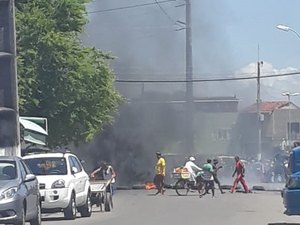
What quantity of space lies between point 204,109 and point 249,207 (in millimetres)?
31440

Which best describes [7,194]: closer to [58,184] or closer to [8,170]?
[8,170]

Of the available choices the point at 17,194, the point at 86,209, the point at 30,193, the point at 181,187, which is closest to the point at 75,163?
the point at 86,209

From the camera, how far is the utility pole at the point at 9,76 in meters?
25.2

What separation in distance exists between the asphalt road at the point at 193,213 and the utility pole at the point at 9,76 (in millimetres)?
2313

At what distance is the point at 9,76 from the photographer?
25.6 m

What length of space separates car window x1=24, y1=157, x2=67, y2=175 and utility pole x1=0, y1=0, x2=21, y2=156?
0.50 m

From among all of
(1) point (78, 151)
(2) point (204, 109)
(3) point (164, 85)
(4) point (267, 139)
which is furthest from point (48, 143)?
(4) point (267, 139)

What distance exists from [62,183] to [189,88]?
34259 millimetres

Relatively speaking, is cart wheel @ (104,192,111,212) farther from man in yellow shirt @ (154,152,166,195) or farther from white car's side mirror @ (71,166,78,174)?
man in yellow shirt @ (154,152,166,195)

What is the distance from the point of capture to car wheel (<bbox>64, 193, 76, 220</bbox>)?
81.3 ft

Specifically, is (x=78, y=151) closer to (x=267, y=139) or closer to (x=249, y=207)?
(x=249, y=207)

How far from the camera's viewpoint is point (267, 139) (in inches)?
3755

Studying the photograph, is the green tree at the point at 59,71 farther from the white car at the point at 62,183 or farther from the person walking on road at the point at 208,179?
the white car at the point at 62,183

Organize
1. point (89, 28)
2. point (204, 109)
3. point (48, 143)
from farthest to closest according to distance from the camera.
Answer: point (204, 109)
point (89, 28)
point (48, 143)
